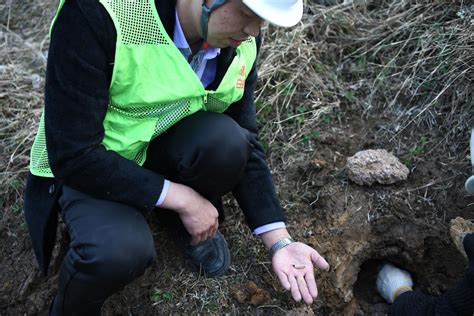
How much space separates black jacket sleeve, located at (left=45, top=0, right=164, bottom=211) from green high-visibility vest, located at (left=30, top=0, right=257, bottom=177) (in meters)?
0.05

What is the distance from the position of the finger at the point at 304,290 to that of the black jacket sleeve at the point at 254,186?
25 centimetres

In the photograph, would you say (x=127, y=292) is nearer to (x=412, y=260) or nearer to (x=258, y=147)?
(x=258, y=147)

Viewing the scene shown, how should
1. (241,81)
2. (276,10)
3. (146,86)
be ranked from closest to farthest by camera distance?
(276,10), (146,86), (241,81)

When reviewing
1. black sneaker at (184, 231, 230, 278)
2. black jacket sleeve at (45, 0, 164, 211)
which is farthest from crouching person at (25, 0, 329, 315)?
black sneaker at (184, 231, 230, 278)

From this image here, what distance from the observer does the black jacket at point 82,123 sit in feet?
4.69

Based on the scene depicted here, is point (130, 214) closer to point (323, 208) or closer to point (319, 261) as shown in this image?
point (319, 261)

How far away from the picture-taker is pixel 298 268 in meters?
1.70

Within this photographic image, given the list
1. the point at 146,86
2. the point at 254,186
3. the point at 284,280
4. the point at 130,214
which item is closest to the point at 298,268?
the point at 284,280

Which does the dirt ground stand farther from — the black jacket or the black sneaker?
the black jacket

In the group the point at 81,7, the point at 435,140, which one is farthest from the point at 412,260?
the point at 81,7

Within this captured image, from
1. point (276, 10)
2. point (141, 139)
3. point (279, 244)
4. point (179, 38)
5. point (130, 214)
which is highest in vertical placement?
point (276, 10)

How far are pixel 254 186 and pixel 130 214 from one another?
0.45 meters

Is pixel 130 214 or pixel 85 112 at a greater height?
pixel 85 112

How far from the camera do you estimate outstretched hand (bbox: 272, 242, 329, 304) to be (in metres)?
1.65
